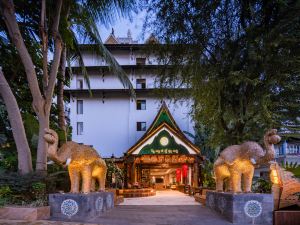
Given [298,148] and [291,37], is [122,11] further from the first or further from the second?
[298,148]

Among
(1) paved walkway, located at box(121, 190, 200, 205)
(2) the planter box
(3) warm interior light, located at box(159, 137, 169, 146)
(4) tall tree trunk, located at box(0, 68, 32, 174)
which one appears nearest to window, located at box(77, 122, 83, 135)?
(3) warm interior light, located at box(159, 137, 169, 146)

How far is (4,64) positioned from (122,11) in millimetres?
4980

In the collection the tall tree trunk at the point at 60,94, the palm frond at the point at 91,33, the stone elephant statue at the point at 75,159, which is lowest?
the stone elephant statue at the point at 75,159

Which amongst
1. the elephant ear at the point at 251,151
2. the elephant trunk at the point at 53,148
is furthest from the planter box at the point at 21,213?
the elephant ear at the point at 251,151

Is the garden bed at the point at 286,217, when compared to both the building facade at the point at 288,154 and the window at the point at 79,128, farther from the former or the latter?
the window at the point at 79,128

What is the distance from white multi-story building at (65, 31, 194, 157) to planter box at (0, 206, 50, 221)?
72.1 feet

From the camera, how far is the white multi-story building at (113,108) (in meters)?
28.8

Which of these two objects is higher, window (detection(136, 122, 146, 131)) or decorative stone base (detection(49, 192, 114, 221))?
window (detection(136, 122, 146, 131))

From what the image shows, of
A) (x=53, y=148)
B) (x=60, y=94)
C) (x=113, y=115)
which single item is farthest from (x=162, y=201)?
(x=113, y=115)

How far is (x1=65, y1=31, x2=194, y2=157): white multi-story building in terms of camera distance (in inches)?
1133

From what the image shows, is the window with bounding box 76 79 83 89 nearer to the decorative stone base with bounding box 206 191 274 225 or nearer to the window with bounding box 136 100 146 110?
the window with bounding box 136 100 146 110

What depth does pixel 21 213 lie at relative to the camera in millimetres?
6520

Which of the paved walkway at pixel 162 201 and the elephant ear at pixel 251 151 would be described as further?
the paved walkway at pixel 162 201

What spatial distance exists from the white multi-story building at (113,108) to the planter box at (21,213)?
22.0m
